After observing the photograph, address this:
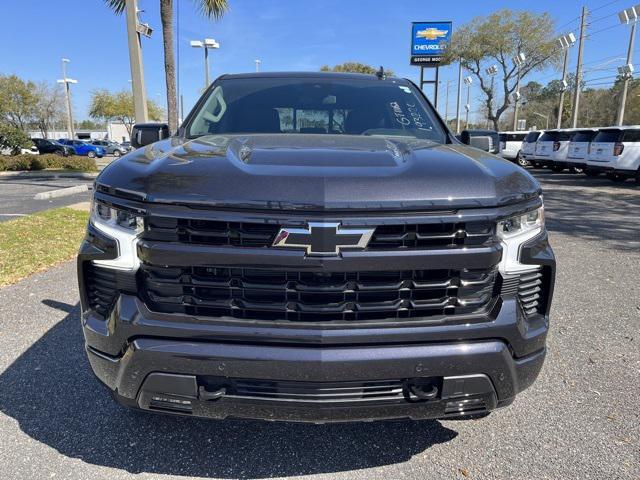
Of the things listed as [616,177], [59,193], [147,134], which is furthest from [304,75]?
[616,177]

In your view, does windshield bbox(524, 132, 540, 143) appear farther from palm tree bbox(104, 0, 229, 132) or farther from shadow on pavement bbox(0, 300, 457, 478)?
shadow on pavement bbox(0, 300, 457, 478)

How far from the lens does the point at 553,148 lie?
19.3 meters

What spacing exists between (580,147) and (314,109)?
16249 millimetres

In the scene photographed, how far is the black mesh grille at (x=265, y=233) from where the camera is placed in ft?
5.60

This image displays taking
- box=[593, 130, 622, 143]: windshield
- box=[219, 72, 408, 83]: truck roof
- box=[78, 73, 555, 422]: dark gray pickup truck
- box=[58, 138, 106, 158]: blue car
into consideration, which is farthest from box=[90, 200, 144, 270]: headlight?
box=[58, 138, 106, 158]: blue car

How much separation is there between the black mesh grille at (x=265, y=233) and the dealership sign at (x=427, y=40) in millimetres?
35513

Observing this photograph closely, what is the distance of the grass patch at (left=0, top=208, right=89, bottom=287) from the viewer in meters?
5.16

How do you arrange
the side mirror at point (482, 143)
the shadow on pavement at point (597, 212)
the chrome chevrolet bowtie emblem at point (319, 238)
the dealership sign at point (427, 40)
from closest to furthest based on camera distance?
the chrome chevrolet bowtie emblem at point (319, 238), the side mirror at point (482, 143), the shadow on pavement at point (597, 212), the dealership sign at point (427, 40)

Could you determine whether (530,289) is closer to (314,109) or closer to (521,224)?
(521,224)

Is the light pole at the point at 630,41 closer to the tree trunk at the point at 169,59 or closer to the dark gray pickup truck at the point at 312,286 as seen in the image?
the tree trunk at the point at 169,59

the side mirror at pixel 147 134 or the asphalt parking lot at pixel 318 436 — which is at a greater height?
the side mirror at pixel 147 134

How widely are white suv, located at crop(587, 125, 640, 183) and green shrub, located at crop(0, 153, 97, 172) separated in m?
19.1

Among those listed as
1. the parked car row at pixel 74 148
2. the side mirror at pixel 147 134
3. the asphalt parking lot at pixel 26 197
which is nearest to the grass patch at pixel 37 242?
the asphalt parking lot at pixel 26 197

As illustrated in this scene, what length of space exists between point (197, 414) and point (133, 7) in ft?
34.6
